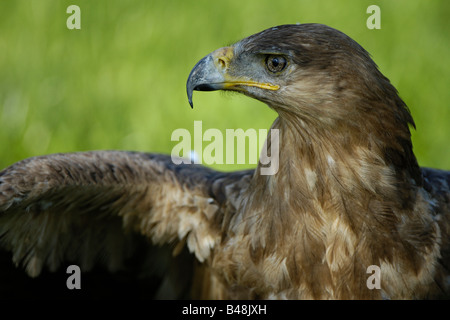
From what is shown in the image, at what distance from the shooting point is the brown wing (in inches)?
167

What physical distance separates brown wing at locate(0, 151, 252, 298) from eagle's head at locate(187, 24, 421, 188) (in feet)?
2.35

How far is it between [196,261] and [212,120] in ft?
8.93

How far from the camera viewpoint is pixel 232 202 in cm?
434

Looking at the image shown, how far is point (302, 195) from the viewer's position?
3.90 meters

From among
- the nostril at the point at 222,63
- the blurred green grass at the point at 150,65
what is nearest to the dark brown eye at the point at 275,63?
the nostril at the point at 222,63

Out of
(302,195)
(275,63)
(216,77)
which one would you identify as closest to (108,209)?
(216,77)

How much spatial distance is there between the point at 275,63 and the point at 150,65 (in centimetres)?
379

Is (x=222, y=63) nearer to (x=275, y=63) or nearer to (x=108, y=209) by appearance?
(x=275, y=63)

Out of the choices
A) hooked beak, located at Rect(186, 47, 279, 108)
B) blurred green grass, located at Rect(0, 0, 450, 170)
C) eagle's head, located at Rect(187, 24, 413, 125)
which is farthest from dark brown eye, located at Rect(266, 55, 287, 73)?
blurred green grass, located at Rect(0, 0, 450, 170)

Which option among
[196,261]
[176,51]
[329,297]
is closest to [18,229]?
[196,261]

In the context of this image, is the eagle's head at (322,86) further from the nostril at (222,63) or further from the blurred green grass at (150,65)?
the blurred green grass at (150,65)

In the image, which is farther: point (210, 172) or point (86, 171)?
point (210, 172)

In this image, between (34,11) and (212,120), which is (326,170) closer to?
(212,120)

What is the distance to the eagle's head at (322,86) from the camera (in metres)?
3.72
